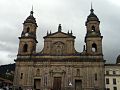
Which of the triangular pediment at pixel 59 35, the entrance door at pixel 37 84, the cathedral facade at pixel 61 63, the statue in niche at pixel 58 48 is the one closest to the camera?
the cathedral facade at pixel 61 63

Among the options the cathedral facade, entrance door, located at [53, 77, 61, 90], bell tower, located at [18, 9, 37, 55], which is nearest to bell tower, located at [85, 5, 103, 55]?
the cathedral facade

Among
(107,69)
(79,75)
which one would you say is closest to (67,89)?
(79,75)

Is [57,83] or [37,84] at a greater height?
[57,83]

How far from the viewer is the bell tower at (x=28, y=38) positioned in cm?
4546

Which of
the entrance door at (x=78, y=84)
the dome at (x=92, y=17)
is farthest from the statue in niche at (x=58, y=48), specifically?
the dome at (x=92, y=17)

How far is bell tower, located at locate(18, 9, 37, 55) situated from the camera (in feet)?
149

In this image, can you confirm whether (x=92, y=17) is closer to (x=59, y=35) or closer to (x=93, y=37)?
(x=93, y=37)

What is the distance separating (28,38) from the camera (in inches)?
1813

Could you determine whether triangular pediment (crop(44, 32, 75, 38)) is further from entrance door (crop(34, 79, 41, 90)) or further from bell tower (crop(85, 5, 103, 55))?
entrance door (crop(34, 79, 41, 90))

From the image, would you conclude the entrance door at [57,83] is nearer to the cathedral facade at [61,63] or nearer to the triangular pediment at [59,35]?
the cathedral facade at [61,63]

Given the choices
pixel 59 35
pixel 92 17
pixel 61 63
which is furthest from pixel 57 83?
pixel 92 17

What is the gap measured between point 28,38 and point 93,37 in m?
12.7

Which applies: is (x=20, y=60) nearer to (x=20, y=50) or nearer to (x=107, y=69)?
(x=20, y=50)

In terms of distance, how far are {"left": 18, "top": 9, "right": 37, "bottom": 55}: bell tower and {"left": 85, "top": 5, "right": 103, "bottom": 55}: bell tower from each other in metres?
10.6
